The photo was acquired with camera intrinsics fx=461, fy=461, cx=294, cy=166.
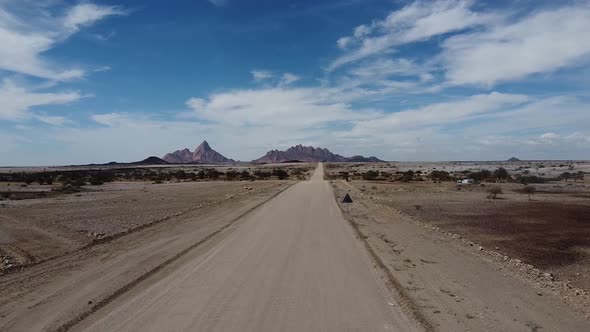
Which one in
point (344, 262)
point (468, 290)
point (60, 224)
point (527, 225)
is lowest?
point (527, 225)

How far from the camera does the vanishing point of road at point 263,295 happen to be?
7848 millimetres

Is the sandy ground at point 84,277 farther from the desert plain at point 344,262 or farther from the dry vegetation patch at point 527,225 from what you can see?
the dry vegetation patch at point 527,225

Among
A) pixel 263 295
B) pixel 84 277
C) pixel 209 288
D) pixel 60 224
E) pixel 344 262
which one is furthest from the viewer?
pixel 60 224

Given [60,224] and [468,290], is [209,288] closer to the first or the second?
[468,290]

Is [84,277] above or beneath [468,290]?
above

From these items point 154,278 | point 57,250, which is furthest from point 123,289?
point 57,250

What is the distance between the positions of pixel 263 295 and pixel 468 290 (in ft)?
15.2

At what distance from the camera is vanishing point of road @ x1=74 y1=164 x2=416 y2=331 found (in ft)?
25.7

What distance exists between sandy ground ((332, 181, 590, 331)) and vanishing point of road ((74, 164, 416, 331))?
2.61ft

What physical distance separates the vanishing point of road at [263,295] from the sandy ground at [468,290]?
2.61 feet

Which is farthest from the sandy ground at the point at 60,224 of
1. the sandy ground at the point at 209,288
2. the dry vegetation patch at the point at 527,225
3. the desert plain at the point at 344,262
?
the dry vegetation patch at the point at 527,225

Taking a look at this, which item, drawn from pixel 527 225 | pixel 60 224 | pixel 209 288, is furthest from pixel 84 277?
pixel 527 225

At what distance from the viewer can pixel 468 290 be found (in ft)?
34.0

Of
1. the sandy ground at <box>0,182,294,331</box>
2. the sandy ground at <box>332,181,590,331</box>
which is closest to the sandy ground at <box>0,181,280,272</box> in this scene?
the sandy ground at <box>0,182,294,331</box>
